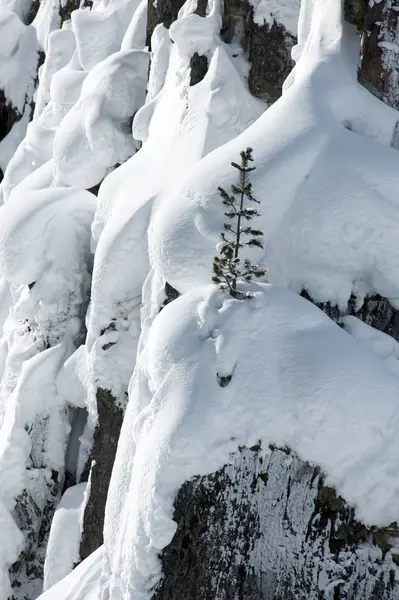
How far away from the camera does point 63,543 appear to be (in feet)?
28.6

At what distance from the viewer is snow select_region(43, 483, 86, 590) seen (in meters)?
8.62

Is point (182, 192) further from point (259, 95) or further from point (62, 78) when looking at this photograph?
point (62, 78)

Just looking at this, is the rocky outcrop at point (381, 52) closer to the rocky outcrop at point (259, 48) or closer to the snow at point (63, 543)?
the rocky outcrop at point (259, 48)

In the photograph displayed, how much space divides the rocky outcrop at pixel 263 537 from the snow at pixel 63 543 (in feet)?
9.62

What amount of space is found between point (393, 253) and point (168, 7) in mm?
→ 4923

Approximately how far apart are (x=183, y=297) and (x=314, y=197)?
1197mm

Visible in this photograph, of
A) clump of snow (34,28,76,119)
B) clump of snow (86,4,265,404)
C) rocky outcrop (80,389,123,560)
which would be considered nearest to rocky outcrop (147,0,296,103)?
clump of snow (86,4,265,404)

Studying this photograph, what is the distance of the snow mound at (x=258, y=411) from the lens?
227 inches

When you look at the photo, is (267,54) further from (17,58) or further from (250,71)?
(17,58)

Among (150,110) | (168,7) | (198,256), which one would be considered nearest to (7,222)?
(150,110)

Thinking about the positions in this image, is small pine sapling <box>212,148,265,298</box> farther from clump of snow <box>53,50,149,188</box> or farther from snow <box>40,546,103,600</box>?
clump of snow <box>53,50,149,188</box>

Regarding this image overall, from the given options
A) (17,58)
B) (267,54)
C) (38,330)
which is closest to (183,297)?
(267,54)

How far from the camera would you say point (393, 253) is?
21.5 feet

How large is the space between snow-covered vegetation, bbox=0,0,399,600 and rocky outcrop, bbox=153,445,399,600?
93 millimetres
